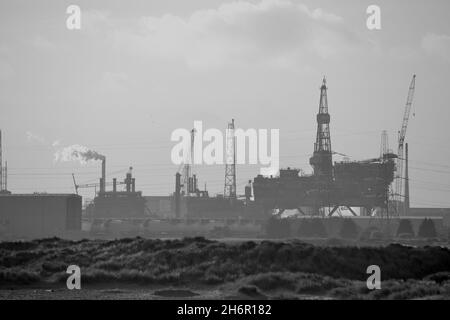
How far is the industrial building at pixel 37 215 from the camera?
12362 centimetres

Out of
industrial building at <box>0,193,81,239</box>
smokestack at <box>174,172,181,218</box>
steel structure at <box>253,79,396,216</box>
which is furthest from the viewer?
smokestack at <box>174,172,181,218</box>

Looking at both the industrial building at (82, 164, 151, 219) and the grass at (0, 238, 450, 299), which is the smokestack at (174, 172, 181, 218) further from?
the grass at (0, 238, 450, 299)

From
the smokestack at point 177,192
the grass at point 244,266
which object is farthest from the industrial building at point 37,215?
the grass at point 244,266

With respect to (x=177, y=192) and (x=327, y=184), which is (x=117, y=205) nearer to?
(x=177, y=192)

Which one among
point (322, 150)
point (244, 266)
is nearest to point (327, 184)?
point (322, 150)

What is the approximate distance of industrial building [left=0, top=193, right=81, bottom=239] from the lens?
406 ft

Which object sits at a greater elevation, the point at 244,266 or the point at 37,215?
the point at 37,215

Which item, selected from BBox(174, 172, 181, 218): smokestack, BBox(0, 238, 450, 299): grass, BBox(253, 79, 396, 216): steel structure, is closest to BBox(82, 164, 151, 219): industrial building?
BBox(174, 172, 181, 218): smokestack

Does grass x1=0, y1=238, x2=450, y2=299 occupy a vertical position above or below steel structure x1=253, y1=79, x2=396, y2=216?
below

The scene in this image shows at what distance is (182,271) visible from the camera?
39.7 meters

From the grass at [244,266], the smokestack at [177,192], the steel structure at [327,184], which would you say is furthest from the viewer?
the smokestack at [177,192]

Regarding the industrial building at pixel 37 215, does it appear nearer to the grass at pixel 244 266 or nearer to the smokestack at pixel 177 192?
the smokestack at pixel 177 192

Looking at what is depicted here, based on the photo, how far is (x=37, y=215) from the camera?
125 metres
